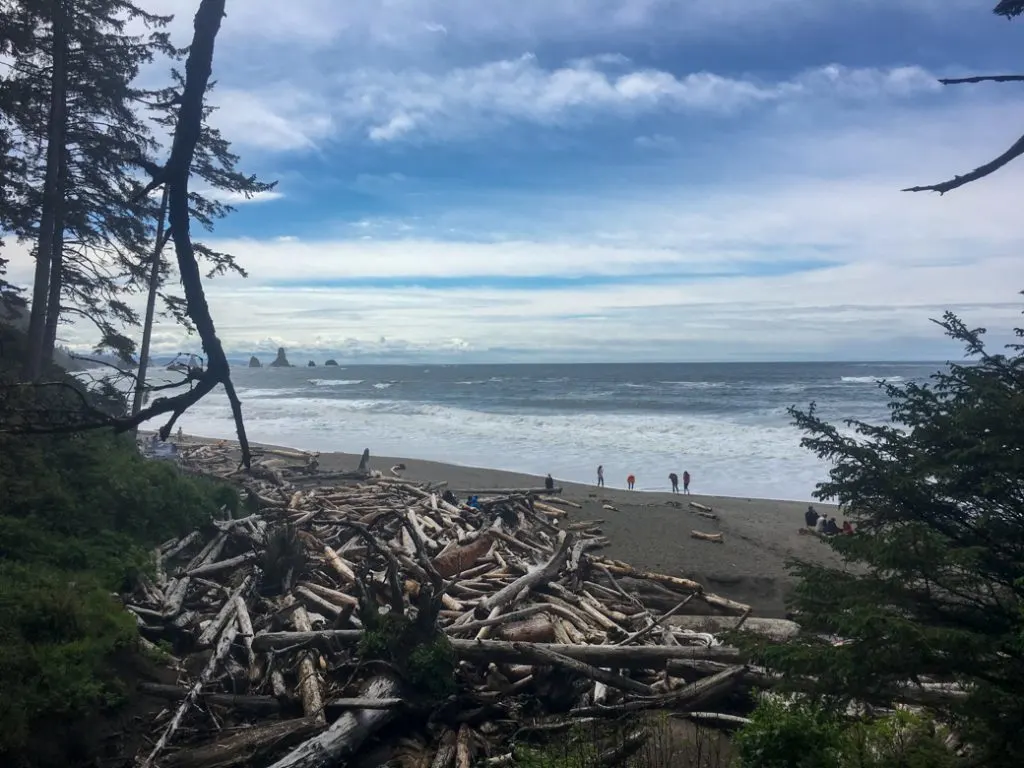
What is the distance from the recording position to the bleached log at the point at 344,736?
5727 millimetres

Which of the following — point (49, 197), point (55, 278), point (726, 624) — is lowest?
point (726, 624)

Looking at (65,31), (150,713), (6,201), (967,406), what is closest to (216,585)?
(150,713)

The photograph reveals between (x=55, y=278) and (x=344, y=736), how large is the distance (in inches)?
530

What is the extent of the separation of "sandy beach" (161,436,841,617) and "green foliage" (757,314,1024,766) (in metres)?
4.31

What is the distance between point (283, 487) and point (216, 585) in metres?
6.62

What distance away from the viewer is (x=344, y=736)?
6078 millimetres

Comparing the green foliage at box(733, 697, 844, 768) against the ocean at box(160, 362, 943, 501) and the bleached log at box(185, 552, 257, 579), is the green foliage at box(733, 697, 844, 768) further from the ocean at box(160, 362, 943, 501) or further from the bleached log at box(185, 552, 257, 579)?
the ocean at box(160, 362, 943, 501)

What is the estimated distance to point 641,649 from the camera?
7715mm

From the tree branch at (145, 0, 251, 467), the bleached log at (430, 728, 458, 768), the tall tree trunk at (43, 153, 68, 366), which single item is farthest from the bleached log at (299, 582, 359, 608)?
the tall tree trunk at (43, 153, 68, 366)

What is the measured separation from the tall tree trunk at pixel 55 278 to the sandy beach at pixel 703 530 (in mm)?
9012

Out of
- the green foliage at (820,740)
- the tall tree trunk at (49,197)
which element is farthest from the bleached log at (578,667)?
the tall tree trunk at (49,197)

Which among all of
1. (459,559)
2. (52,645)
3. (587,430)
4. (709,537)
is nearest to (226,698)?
(52,645)

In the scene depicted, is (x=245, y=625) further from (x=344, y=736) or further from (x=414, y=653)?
(x=344, y=736)

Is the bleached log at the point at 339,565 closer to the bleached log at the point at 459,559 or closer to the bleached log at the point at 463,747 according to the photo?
the bleached log at the point at 459,559
